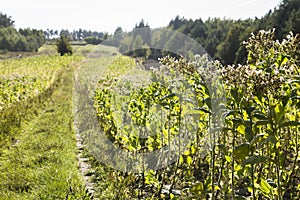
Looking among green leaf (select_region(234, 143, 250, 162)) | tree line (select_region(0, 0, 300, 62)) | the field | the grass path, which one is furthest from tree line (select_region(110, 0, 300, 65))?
green leaf (select_region(234, 143, 250, 162))

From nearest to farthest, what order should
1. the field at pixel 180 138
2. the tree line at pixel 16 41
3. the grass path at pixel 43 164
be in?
the field at pixel 180 138 → the grass path at pixel 43 164 → the tree line at pixel 16 41

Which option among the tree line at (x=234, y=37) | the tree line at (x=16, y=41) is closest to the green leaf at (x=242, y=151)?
the tree line at (x=234, y=37)

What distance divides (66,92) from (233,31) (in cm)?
1779

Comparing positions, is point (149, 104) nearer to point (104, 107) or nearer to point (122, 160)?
point (122, 160)

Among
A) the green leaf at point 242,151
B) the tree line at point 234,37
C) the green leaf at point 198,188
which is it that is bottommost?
the green leaf at point 198,188

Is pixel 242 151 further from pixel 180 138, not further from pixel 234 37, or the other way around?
pixel 234 37

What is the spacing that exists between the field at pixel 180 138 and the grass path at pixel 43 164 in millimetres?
22

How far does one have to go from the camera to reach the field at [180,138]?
2.50 metres

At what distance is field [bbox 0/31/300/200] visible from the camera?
2.50 meters

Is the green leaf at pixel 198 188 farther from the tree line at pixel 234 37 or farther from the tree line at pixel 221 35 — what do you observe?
the tree line at pixel 234 37

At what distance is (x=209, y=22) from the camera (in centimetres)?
4769

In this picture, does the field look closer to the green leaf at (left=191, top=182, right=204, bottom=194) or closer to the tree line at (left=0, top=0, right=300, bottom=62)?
the green leaf at (left=191, top=182, right=204, bottom=194)

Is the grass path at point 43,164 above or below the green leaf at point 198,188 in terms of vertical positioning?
below

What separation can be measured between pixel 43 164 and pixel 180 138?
2435mm
